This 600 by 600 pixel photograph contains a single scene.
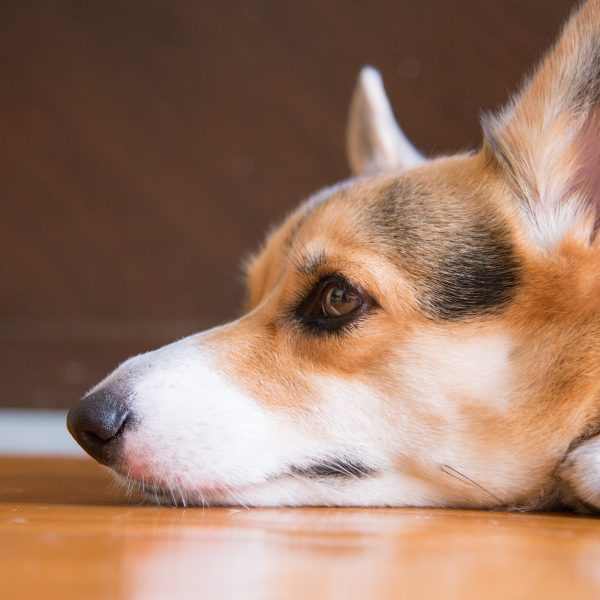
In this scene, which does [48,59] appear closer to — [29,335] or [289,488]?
[29,335]

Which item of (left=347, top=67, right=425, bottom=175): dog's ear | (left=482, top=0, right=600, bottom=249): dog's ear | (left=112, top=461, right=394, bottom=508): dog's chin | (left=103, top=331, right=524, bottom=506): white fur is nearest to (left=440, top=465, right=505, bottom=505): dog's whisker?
(left=103, top=331, right=524, bottom=506): white fur

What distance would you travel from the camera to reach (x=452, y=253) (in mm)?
1567

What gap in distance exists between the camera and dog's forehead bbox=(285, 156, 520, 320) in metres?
1.53

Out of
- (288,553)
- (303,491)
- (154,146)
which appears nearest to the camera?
(288,553)

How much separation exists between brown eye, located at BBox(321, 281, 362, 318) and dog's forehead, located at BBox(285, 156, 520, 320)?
73mm

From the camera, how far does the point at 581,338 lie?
4.84 feet

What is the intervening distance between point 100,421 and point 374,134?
1.46 m

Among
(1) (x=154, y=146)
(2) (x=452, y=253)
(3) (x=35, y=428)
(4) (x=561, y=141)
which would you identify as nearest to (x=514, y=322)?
(2) (x=452, y=253)

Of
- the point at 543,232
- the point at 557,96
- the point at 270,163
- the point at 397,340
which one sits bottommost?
the point at 270,163

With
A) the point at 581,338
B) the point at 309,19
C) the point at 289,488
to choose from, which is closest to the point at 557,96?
the point at 581,338

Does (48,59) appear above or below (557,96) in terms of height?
below

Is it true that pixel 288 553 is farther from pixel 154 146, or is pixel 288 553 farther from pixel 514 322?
pixel 154 146

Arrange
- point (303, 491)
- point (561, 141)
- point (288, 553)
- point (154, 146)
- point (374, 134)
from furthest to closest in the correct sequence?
point (154, 146) → point (374, 134) → point (561, 141) → point (303, 491) → point (288, 553)

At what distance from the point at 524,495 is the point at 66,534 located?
2.68 ft
